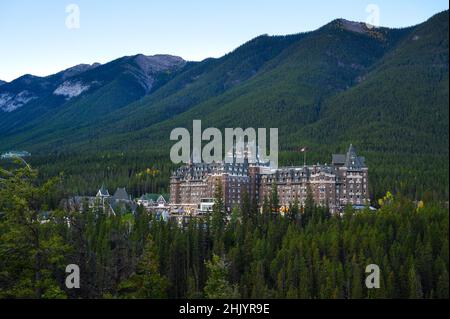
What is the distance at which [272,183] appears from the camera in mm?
148500

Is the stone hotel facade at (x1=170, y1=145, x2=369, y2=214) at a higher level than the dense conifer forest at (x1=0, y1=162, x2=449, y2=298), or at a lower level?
higher

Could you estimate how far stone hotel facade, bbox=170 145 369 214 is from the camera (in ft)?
463

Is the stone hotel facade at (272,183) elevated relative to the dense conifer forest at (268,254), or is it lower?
elevated

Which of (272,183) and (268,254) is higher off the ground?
(272,183)

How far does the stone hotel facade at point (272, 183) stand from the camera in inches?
5561

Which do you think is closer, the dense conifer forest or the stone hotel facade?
the dense conifer forest

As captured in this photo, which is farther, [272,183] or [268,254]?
[272,183]

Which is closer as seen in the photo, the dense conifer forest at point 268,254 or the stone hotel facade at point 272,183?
the dense conifer forest at point 268,254

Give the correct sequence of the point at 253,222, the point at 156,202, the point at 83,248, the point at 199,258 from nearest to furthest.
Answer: the point at 83,248
the point at 199,258
the point at 253,222
the point at 156,202
